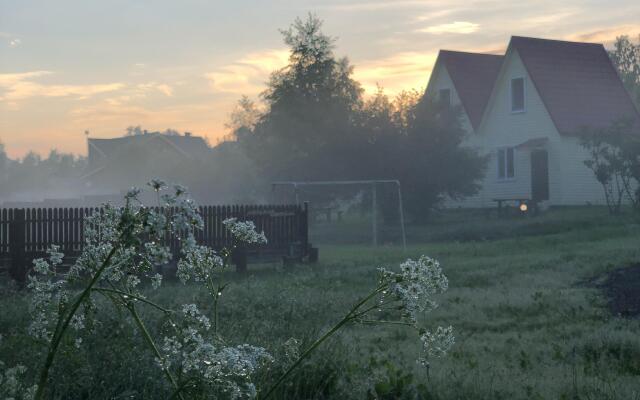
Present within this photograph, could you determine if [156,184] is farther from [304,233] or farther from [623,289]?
Result: [304,233]

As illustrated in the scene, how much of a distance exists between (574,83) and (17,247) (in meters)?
28.9

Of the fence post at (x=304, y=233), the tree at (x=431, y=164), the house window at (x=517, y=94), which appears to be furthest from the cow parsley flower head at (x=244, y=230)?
the house window at (x=517, y=94)

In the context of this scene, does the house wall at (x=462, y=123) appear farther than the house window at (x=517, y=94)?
Yes

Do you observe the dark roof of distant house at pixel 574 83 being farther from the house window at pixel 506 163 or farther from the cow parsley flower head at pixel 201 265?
the cow parsley flower head at pixel 201 265

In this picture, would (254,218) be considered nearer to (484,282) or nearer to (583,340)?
(484,282)

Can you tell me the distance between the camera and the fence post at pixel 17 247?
18.2m

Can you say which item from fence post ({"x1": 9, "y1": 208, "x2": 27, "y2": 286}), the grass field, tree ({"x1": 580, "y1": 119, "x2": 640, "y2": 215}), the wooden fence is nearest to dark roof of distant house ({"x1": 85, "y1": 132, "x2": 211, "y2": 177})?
tree ({"x1": 580, "y1": 119, "x2": 640, "y2": 215})

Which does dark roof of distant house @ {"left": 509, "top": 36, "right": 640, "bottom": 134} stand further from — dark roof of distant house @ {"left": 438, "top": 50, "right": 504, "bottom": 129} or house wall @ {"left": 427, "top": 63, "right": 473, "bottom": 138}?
house wall @ {"left": 427, "top": 63, "right": 473, "bottom": 138}

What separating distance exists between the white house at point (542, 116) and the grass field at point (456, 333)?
14037mm

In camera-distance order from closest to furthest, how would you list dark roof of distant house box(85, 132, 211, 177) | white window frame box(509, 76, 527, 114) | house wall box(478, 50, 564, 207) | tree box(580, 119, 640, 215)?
1. tree box(580, 119, 640, 215)
2. house wall box(478, 50, 564, 207)
3. white window frame box(509, 76, 527, 114)
4. dark roof of distant house box(85, 132, 211, 177)

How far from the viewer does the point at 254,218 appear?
20703 mm

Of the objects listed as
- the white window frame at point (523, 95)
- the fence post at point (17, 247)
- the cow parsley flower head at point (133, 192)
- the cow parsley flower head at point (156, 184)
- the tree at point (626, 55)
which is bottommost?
the fence post at point (17, 247)

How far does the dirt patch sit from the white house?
21886mm

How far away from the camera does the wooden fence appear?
1833 cm
